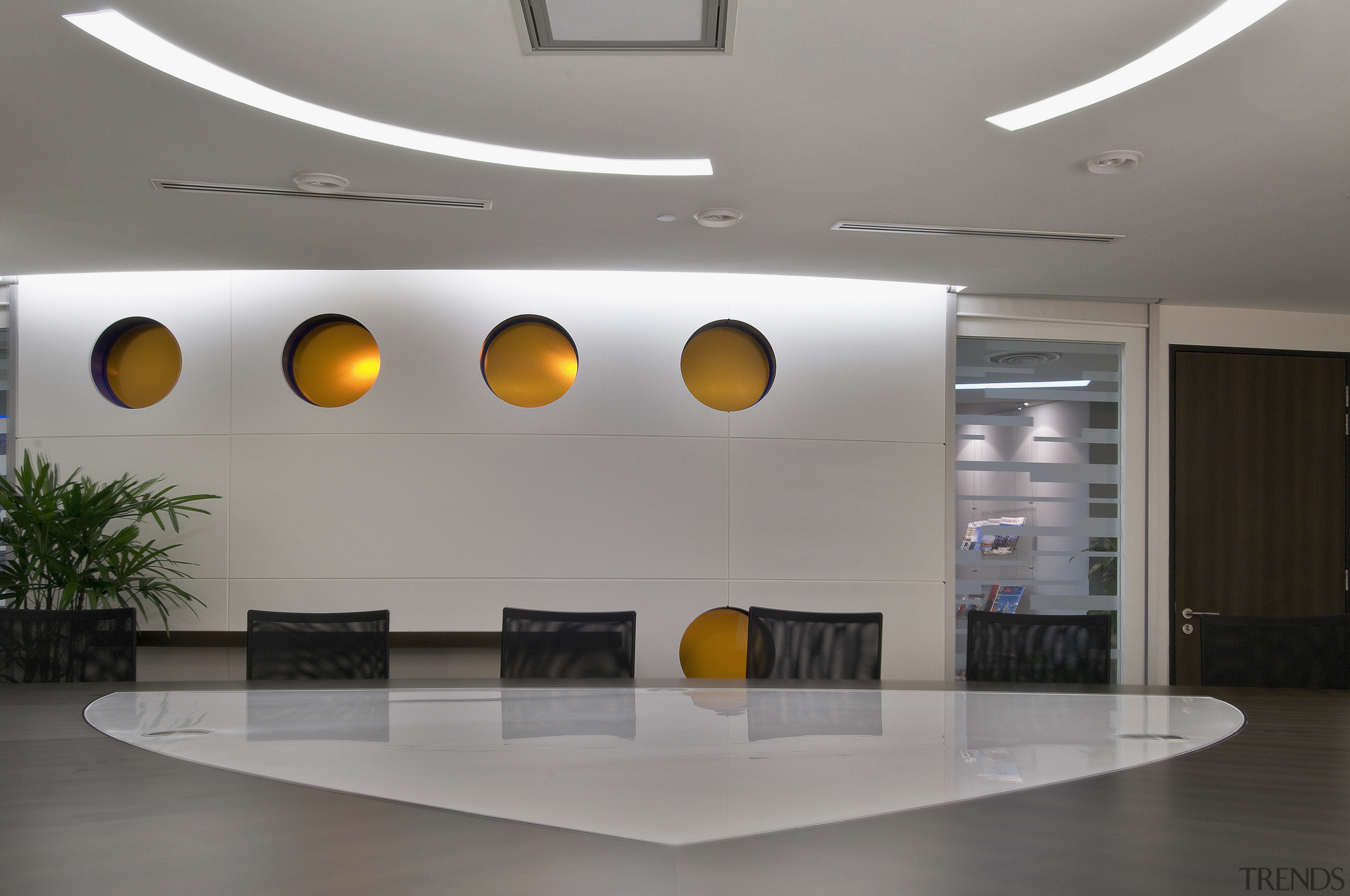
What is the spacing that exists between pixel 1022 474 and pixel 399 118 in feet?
14.0

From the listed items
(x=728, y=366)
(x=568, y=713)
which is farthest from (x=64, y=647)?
(x=728, y=366)

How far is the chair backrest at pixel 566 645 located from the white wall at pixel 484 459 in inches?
48.5

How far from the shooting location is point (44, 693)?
2.75m

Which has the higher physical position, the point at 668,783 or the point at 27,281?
the point at 27,281

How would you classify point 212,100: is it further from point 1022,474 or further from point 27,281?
point 1022,474

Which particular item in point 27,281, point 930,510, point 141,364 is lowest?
point 930,510

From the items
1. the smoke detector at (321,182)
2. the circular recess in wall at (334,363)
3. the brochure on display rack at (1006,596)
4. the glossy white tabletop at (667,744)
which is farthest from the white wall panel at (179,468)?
the brochure on display rack at (1006,596)

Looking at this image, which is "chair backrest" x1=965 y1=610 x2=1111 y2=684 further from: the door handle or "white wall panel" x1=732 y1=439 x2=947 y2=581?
the door handle

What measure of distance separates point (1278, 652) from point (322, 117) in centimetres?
426

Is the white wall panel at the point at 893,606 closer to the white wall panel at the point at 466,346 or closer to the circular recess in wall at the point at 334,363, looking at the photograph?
the white wall panel at the point at 466,346

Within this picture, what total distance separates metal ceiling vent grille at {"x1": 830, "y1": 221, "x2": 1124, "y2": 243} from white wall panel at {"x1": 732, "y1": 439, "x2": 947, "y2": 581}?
1536 millimetres

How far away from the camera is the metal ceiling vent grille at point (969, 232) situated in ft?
12.9

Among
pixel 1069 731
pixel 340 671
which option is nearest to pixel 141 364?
pixel 340 671

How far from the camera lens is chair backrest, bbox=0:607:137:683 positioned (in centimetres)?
347
